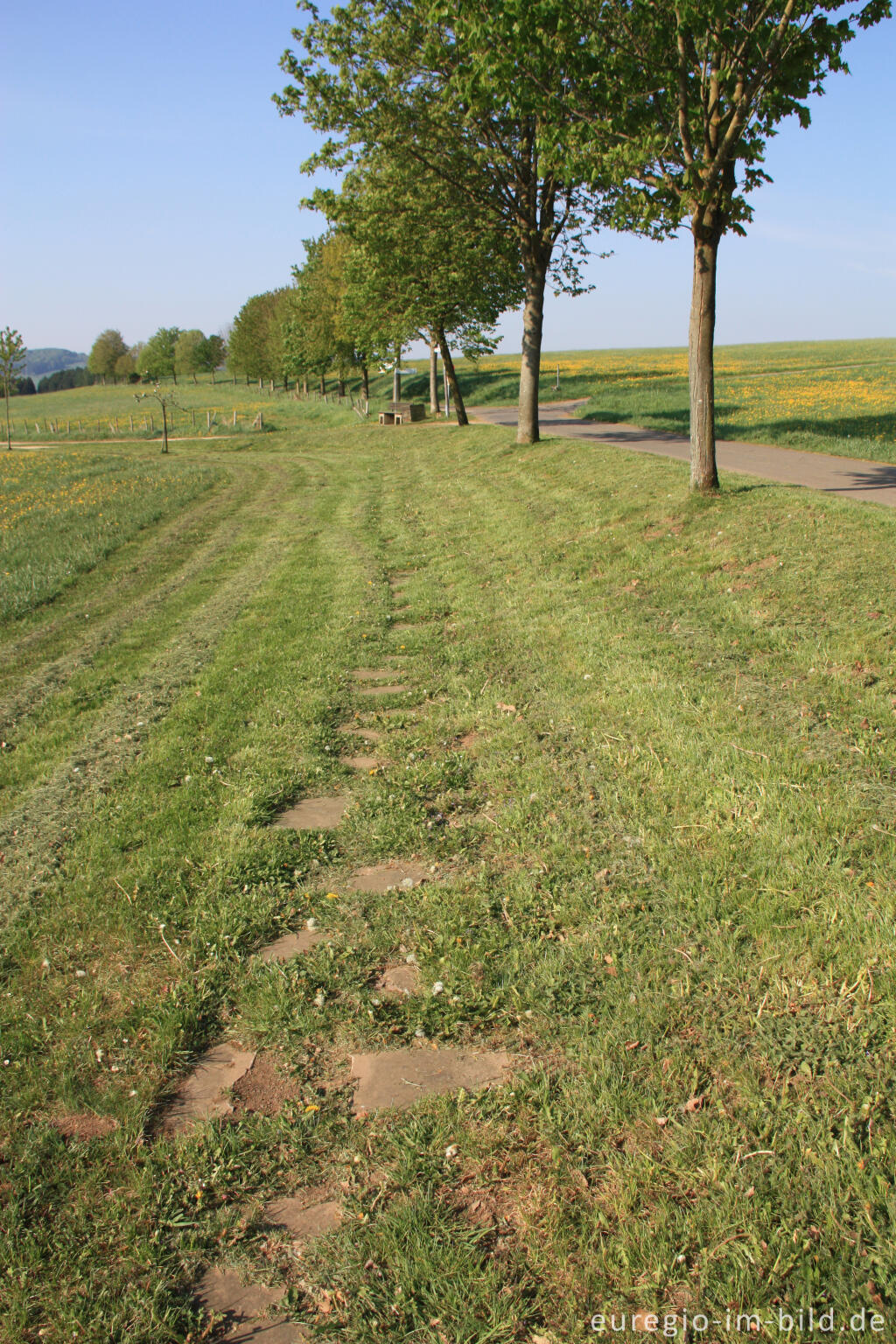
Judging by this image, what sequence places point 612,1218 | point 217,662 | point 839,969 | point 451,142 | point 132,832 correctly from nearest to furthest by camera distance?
1. point 612,1218
2. point 839,969
3. point 132,832
4. point 217,662
5. point 451,142

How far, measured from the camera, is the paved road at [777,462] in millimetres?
12625

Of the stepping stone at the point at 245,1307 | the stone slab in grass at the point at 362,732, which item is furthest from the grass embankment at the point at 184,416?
the stepping stone at the point at 245,1307

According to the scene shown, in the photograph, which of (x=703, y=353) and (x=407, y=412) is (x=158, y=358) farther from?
(x=703, y=353)

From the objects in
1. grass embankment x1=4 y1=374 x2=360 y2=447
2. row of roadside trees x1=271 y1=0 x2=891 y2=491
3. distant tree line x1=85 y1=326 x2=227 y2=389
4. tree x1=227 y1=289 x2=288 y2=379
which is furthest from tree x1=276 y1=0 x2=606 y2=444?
distant tree line x1=85 y1=326 x2=227 y2=389

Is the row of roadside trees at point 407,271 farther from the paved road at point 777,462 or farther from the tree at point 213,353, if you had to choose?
the tree at point 213,353

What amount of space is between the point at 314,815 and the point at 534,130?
1763 centimetres

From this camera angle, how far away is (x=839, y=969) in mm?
3340

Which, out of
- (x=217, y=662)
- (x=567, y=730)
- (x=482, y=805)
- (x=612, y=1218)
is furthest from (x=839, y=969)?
(x=217, y=662)

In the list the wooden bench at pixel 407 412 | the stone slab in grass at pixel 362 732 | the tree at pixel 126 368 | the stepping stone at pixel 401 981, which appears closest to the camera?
the stepping stone at pixel 401 981

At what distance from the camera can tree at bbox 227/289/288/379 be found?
72.4 metres

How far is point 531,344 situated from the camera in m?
19.0

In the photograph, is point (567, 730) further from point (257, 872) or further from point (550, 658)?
point (257, 872)

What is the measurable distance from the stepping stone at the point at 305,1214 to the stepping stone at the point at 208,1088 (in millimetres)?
463

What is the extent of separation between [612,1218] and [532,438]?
18561mm
